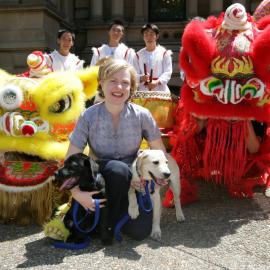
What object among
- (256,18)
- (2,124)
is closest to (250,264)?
(2,124)

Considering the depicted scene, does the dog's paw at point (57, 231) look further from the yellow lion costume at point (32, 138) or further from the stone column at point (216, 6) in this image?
the stone column at point (216, 6)

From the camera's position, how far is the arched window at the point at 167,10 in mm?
11352

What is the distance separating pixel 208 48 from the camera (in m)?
2.82

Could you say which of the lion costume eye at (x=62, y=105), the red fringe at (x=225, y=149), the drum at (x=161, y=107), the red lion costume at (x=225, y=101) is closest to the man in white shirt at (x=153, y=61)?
the drum at (x=161, y=107)

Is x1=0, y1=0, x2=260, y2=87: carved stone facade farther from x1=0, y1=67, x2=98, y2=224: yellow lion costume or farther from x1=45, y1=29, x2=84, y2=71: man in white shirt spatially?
x1=0, y1=67, x2=98, y2=224: yellow lion costume

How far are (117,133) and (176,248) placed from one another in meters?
0.76

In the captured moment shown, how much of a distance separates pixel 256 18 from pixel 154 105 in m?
1.12

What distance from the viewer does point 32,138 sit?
2.91 meters

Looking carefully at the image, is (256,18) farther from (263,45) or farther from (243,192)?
(243,192)

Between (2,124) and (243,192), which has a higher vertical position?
(2,124)

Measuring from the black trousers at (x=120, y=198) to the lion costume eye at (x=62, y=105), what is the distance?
0.62m

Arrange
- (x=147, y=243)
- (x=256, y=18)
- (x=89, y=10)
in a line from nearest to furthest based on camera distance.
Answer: (x=147, y=243) → (x=256, y=18) → (x=89, y=10)

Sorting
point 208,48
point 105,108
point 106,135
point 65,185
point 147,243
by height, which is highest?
point 208,48

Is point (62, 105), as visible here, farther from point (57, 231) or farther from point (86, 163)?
point (57, 231)
